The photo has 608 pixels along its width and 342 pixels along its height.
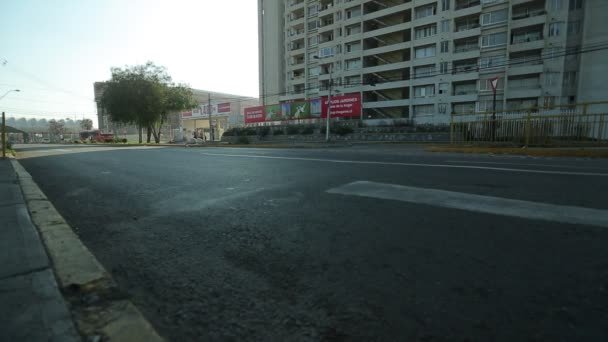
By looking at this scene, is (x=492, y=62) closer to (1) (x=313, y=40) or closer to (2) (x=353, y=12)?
(2) (x=353, y=12)

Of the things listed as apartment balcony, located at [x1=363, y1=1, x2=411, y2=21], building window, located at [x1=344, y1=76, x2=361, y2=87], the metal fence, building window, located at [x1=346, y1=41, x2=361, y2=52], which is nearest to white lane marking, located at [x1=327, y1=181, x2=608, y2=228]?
the metal fence

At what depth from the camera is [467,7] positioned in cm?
3638

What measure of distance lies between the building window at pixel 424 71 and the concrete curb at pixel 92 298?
1660 inches

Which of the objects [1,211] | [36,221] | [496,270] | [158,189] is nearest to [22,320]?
[36,221]

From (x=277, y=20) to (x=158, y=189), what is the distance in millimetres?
59998

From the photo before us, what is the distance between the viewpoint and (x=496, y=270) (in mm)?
1776

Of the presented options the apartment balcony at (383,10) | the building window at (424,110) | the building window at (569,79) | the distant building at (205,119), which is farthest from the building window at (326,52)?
the building window at (569,79)

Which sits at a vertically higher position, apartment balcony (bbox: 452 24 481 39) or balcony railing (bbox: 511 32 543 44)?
apartment balcony (bbox: 452 24 481 39)

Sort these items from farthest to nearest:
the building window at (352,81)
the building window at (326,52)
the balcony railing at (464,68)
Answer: the building window at (326,52) → the building window at (352,81) → the balcony railing at (464,68)

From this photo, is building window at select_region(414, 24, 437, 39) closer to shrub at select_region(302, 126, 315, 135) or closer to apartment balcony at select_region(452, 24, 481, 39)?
apartment balcony at select_region(452, 24, 481, 39)

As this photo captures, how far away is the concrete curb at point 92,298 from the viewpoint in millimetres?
1231

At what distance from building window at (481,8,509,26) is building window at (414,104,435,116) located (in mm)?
10553

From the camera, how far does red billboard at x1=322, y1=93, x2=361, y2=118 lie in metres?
35.9

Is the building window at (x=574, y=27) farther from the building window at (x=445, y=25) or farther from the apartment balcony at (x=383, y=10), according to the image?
the apartment balcony at (x=383, y=10)
